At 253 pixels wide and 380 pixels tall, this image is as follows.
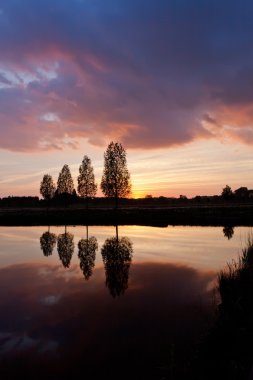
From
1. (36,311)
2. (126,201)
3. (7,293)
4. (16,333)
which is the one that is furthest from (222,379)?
(126,201)

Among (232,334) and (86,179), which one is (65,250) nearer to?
(232,334)

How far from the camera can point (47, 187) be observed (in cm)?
10238

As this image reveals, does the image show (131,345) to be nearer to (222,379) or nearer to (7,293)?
(222,379)

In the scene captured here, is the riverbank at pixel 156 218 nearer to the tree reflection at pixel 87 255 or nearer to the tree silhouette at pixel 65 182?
the tree reflection at pixel 87 255

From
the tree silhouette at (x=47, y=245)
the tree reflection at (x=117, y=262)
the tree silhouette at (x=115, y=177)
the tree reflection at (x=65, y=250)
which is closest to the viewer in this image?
the tree reflection at (x=117, y=262)

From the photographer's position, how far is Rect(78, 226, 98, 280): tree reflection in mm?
18205

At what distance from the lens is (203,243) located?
2692cm

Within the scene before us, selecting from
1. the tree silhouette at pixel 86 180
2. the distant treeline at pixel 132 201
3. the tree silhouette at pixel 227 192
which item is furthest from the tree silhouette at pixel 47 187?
the tree silhouette at pixel 227 192

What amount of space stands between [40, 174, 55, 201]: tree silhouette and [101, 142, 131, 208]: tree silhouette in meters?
33.1

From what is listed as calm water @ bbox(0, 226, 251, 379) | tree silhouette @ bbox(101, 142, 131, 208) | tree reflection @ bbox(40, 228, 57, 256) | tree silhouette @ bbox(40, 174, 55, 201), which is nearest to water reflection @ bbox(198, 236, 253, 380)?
calm water @ bbox(0, 226, 251, 379)

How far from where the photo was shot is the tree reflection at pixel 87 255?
18.2 metres

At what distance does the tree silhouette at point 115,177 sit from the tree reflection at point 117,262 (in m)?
42.3

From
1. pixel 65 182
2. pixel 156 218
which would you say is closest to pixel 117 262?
pixel 156 218

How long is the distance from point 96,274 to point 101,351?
27.8ft
